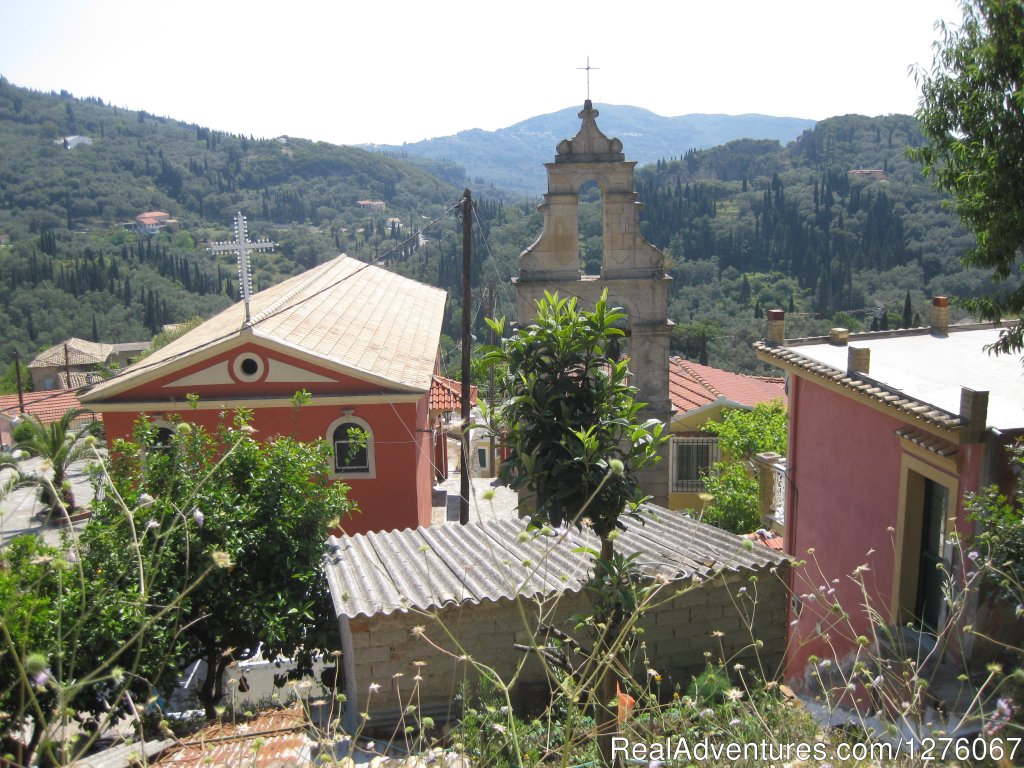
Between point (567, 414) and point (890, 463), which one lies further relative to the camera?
point (890, 463)

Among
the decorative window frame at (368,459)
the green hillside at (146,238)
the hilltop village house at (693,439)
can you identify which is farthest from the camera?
the green hillside at (146,238)

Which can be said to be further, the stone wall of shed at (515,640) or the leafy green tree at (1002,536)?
the stone wall of shed at (515,640)

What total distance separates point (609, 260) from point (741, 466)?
603 centimetres

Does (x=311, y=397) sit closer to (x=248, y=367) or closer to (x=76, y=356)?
(x=248, y=367)

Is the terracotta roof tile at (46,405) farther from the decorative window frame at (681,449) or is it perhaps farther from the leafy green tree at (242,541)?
the leafy green tree at (242,541)

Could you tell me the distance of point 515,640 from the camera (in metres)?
6.97

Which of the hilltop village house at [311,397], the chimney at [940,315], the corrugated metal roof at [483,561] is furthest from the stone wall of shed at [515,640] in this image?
the hilltop village house at [311,397]

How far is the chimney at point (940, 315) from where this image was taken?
1080cm

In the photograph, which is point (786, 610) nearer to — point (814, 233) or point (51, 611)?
point (51, 611)

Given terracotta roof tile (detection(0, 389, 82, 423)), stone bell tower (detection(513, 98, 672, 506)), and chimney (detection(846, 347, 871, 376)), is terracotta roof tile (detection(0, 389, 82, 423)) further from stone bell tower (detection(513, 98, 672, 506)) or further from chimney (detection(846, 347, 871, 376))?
chimney (detection(846, 347, 871, 376))

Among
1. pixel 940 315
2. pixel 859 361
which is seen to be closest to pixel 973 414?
pixel 859 361

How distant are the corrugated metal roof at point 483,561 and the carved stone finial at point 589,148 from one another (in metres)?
5.91

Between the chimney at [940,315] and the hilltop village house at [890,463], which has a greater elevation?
the chimney at [940,315]

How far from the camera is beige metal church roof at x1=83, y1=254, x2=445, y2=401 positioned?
13703mm
